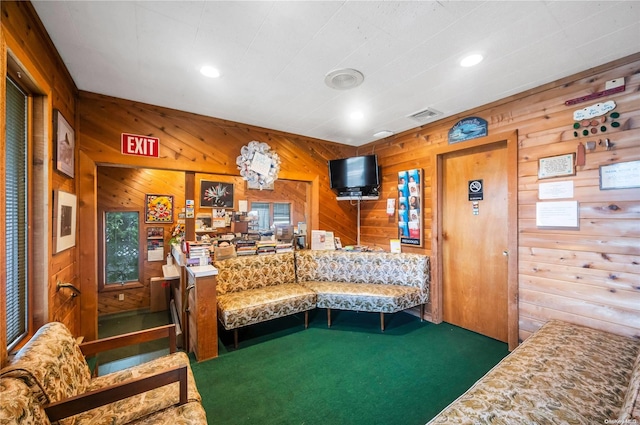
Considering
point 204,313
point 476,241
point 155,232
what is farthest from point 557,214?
point 155,232

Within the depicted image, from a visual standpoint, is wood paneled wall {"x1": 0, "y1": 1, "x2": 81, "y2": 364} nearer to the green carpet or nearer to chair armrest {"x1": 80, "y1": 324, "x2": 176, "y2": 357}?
chair armrest {"x1": 80, "y1": 324, "x2": 176, "y2": 357}

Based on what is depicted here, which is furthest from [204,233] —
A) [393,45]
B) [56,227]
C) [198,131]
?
[393,45]

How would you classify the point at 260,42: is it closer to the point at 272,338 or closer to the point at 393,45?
the point at 393,45

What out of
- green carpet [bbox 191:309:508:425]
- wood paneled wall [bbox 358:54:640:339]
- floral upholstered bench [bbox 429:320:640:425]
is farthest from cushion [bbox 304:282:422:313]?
floral upholstered bench [bbox 429:320:640:425]

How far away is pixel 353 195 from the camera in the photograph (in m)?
4.33

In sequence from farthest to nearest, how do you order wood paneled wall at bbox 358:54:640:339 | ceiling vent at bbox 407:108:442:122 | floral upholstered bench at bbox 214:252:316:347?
ceiling vent at bbox 407:108:442:122 → floral upholstered bench at bbox 214:252:316:347 → wood paneled wall at bbox 358:54:640:339

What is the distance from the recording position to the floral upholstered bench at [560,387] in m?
1.28

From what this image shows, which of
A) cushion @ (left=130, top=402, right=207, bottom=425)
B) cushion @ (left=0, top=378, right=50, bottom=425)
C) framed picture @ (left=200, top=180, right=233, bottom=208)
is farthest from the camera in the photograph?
framed picture @ (left=200, top=180, right=233, bottom=208)

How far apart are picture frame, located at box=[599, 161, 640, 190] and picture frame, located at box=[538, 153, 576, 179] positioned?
0.20m

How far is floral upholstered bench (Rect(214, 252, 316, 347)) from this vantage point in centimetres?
285

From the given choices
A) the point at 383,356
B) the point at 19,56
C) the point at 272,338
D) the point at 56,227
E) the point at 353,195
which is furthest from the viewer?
the point at 353,195

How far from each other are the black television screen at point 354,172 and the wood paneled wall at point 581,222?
1.53 metres

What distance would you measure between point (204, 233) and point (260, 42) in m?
4.30

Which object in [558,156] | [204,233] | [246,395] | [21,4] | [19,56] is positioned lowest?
[246,395]
